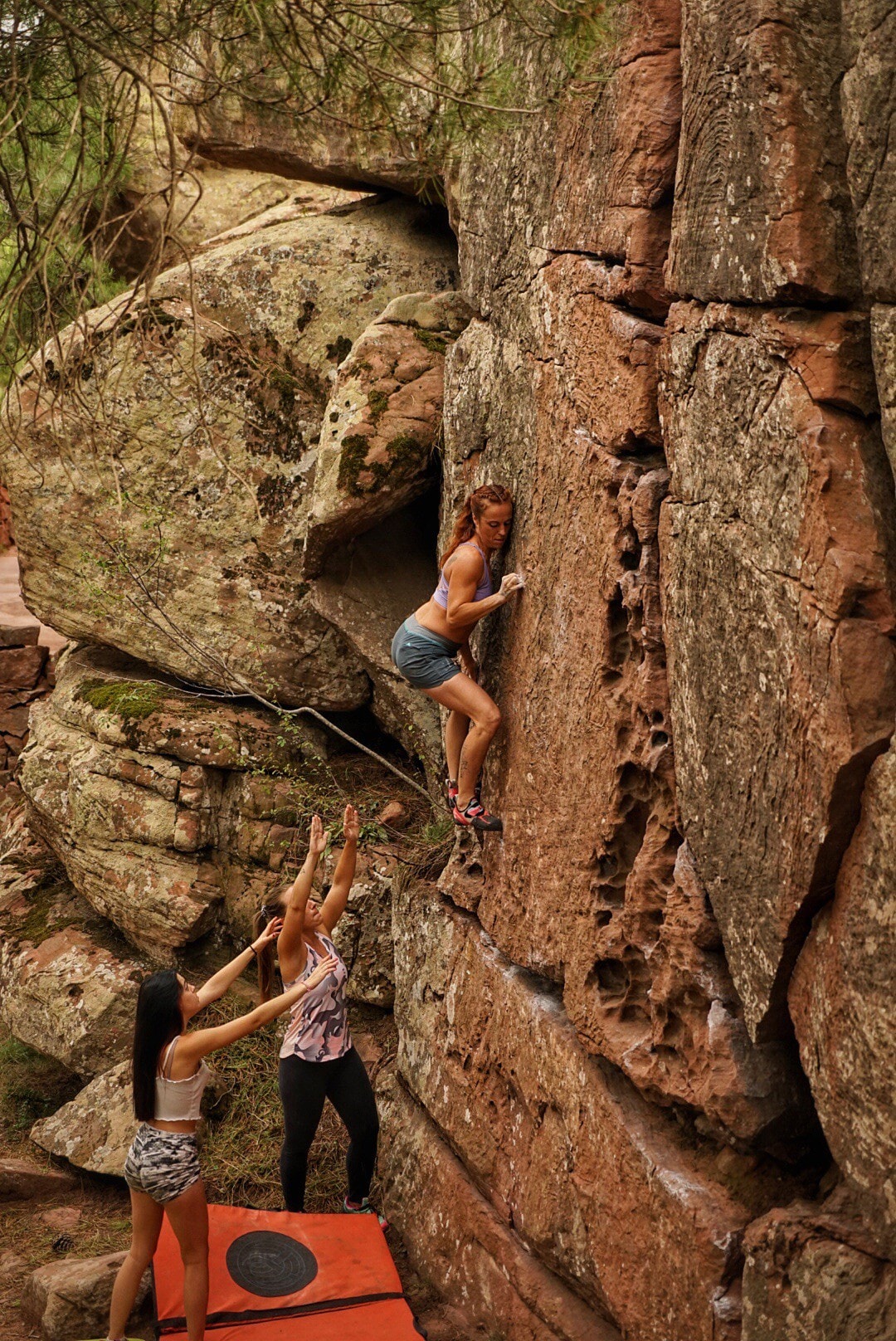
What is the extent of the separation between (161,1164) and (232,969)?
40.6 inches

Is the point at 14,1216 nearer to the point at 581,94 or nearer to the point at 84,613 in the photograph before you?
the point at 84,613

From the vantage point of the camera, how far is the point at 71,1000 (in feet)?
30.5

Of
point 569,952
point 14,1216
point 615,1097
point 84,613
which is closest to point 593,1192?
point 615,1097

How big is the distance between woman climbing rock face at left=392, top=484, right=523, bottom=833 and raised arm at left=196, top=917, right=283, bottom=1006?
1.14 metres

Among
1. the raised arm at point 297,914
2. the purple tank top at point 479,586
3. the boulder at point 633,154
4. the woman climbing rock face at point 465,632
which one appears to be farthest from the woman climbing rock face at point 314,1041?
the boulder at point 633,154

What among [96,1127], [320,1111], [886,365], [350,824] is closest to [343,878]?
[350,824]

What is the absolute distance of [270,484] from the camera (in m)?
9.45

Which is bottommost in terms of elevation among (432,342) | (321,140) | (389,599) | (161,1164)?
(161,1164)

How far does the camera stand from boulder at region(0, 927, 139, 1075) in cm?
910

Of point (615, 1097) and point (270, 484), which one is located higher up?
point (270, 484)

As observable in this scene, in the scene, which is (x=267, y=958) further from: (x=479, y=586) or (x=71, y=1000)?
(x=71, y=1000)

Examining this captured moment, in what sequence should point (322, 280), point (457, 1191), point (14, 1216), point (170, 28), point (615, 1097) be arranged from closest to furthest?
point (170, 28) → point (615, 1097) → point (457, 1191) → point (14, 1216) → point (322, 280)

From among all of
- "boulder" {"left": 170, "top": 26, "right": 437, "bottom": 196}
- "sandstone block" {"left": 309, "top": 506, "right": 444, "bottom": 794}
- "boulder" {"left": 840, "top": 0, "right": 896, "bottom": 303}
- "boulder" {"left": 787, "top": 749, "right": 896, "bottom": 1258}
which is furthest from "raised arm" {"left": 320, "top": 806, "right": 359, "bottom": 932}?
"boulder" {"left": 840, "top": 0, "right": 896, "bottom": 303}

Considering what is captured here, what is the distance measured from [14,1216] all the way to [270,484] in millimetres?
5273
